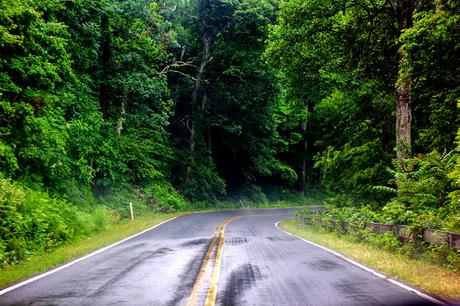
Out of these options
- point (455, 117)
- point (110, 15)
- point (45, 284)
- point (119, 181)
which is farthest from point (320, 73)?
point (45, 284)

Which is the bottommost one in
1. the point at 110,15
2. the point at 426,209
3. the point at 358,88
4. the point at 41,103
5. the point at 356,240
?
the point at 356,240

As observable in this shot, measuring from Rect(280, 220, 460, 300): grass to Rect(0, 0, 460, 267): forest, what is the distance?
3.81 ft

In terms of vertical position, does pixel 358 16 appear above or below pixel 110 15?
below

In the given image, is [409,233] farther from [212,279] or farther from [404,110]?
[404,110]

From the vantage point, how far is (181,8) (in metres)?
40.4

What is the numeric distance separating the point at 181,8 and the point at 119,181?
18942 mm

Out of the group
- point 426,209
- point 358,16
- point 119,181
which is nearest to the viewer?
point 426,209

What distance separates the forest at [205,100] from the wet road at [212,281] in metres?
3.07

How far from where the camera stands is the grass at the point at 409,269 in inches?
300

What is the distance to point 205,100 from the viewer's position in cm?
4241

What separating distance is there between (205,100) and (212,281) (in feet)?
115

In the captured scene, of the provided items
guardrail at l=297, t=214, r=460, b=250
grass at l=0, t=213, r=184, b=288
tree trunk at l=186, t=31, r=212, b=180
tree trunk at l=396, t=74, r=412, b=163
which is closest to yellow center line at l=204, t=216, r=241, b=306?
grass at l=0, t=213, r=184, b=288

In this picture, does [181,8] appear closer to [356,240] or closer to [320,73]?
[320,73]

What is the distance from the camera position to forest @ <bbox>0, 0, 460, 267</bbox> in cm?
1388
